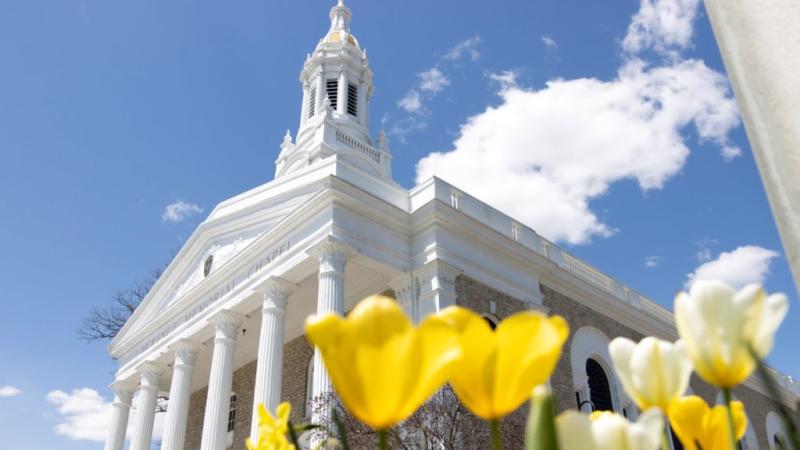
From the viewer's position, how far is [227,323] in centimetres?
1791

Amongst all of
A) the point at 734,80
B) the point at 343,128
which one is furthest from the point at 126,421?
the point at 734,80

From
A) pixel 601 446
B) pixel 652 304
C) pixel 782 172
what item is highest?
pixel 652 304

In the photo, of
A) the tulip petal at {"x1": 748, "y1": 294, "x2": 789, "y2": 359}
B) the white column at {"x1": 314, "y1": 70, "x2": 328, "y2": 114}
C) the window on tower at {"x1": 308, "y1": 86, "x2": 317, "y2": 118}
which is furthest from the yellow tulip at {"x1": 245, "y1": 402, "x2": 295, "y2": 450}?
the window on tower at {"x1": 308, "y1": 86, "x2": 317, "y2": 118}

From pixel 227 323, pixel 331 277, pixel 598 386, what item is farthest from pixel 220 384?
pixel 598 386

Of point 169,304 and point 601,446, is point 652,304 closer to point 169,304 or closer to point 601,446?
point 169,304

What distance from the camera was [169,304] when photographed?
854 inches

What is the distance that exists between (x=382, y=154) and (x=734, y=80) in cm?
2709

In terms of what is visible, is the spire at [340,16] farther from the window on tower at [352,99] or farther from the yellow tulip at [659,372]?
the yellow tulip at [659,372]

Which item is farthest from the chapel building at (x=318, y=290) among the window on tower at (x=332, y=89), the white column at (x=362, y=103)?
the window on tower at (x=332, y=89)

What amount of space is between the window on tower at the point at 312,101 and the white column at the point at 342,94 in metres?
1.03

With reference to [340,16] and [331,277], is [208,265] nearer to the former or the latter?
[331,277]

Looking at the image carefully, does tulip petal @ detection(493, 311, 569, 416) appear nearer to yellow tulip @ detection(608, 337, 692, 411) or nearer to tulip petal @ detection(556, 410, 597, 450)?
tulip petal @ detection(556, 410, 597, 450)

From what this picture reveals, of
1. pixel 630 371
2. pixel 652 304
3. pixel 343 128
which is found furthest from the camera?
pixel 343 128

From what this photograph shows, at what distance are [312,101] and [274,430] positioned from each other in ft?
96.9
